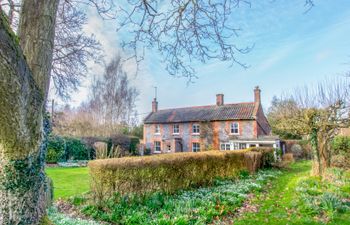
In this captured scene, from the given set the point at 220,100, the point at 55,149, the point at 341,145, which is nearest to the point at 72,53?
the point at 55,149

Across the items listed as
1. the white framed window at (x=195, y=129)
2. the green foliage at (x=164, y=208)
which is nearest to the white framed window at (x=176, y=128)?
the white framed window at (x=195, y=129)

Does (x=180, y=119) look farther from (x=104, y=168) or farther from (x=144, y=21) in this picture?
(x=144, y=21)

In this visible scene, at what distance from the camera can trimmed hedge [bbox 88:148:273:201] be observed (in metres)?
6.79

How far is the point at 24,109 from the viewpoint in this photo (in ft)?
7.23

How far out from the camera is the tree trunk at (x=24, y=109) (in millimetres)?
1992

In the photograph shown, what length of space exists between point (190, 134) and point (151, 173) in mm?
22837

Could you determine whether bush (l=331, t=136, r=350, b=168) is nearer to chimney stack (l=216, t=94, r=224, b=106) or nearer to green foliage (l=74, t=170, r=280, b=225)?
green foliage (l=74, t=170, r=280, b=225)

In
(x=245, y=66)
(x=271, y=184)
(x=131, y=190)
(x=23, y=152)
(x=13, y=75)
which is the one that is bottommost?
(x=271, y=184)

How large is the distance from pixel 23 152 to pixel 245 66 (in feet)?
12.5

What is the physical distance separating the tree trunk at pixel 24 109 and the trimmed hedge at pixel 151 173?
13.0ft

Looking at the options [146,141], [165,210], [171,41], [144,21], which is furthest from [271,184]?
[146,141]

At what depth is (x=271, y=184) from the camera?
11.2 m

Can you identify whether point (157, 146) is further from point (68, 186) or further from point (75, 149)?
point (68, 186)

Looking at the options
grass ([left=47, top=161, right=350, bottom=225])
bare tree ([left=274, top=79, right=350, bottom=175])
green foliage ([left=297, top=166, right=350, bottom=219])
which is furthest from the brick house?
grass ([left=47, top=161, right=350, bottom=225])
